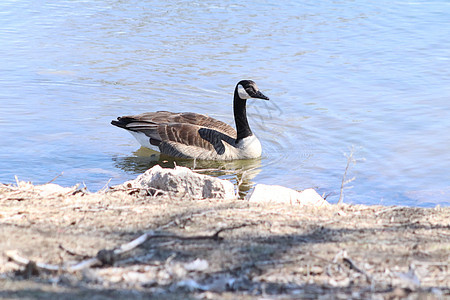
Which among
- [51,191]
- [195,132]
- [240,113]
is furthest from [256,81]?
[51,191]

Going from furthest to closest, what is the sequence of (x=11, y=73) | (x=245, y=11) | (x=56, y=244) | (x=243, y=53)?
(x=245, y=11) < (x=243, y=53) < (x=11, y=73) < (x=56, y=244)

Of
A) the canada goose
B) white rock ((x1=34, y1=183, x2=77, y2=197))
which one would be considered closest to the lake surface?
the canada goose

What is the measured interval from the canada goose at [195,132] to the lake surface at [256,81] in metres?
0.25

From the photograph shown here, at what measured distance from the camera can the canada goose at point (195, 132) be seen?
1059 centimetres

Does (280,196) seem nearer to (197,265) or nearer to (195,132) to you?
(197,265)

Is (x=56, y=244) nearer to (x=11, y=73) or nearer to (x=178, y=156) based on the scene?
(x=178, y=156)

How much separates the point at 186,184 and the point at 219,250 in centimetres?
251

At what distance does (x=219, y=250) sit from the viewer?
3.88 meters

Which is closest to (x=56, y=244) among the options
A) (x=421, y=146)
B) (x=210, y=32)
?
(x=421, y=146)

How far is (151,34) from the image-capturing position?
1616 centimetres

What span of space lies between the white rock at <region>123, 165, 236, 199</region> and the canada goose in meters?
4.04

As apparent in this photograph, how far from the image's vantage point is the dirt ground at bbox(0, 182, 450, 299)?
331 cm

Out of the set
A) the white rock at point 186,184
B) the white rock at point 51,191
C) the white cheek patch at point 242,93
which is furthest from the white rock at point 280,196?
the white cheek patch at point 242,93

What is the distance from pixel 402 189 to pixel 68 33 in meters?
10.9
